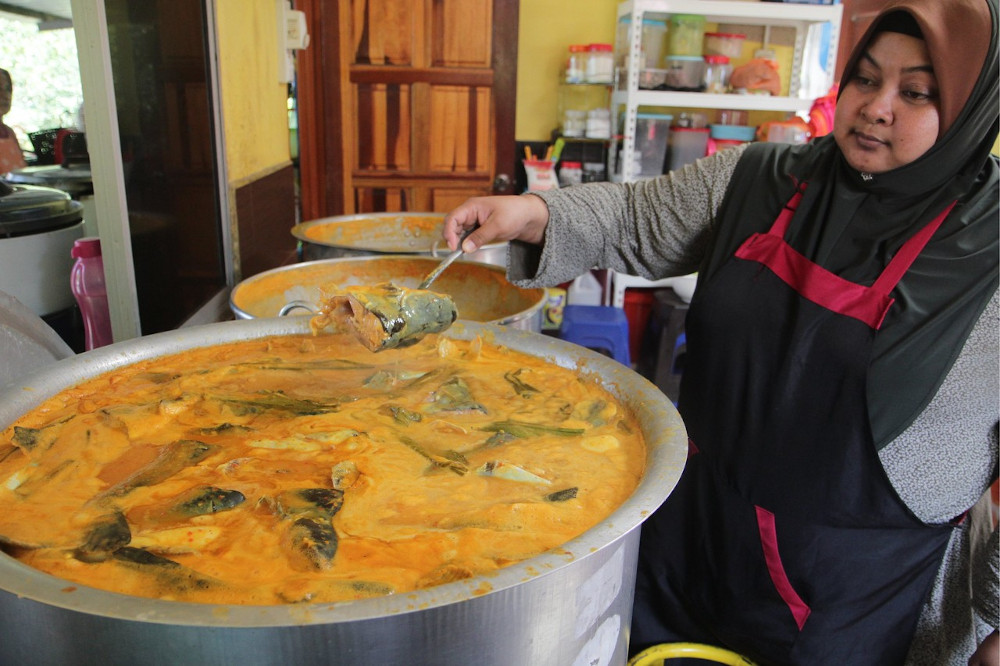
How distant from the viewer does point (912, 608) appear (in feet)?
5.12

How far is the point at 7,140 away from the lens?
169 cm

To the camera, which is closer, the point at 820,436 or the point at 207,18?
the point at 820,436

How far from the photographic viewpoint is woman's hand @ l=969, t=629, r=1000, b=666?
1382mm

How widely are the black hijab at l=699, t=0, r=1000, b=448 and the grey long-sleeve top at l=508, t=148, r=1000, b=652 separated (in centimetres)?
5

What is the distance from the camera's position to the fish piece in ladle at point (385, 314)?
53.9 inches

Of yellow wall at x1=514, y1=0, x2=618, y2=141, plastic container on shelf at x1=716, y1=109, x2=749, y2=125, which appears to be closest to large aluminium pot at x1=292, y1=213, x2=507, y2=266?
yellow wall at x1=514, y1=0, x2=618, y2=141

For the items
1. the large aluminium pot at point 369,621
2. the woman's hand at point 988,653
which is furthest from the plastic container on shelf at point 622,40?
the large aluminium pot at point 369,621

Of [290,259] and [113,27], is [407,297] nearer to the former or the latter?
[113,27]

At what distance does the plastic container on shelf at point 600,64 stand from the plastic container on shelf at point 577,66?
36 millimetres

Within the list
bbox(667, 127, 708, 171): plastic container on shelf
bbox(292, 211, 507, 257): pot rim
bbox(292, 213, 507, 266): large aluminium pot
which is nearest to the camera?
bbox(292, 211, 507, 257): pot rim

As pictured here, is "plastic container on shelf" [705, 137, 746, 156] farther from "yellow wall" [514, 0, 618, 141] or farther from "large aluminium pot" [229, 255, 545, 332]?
"large aluminium pot" [229, 255, 545, 332]

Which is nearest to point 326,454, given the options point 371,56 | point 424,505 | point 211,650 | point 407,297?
point 424,505

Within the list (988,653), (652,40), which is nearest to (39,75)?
(988,653)

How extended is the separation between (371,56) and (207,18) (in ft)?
7.75
